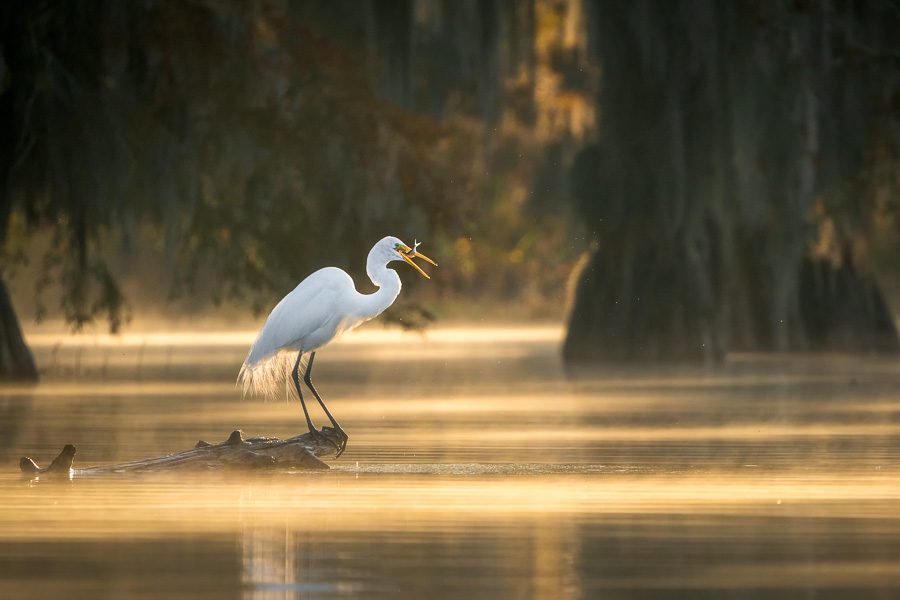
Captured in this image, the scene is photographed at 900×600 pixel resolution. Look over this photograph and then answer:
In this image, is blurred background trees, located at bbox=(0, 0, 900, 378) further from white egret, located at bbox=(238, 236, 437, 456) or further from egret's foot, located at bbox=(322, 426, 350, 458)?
egret's foot, located at bbox=(322, 426, 350, 458)

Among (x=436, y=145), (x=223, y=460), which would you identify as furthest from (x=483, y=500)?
(x=436, y=145)

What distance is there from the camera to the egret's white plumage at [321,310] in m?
13.9

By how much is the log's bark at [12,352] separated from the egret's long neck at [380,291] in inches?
348

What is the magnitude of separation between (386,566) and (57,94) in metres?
13.8

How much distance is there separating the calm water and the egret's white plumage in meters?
0.74

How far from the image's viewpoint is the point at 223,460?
12523 millimetres

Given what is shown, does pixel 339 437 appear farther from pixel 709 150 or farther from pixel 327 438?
pixel 709 150

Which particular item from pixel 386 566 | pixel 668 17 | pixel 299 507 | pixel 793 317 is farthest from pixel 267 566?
pixel 793 317

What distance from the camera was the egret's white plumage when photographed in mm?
13859

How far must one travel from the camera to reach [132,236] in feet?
74.0

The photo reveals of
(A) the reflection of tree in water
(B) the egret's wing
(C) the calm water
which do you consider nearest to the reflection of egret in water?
(C) the calm water

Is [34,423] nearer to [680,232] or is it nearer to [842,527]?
[842,527]

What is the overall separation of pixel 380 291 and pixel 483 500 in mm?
3300

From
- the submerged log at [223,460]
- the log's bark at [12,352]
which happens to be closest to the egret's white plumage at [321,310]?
the submerged log at [223,460]
